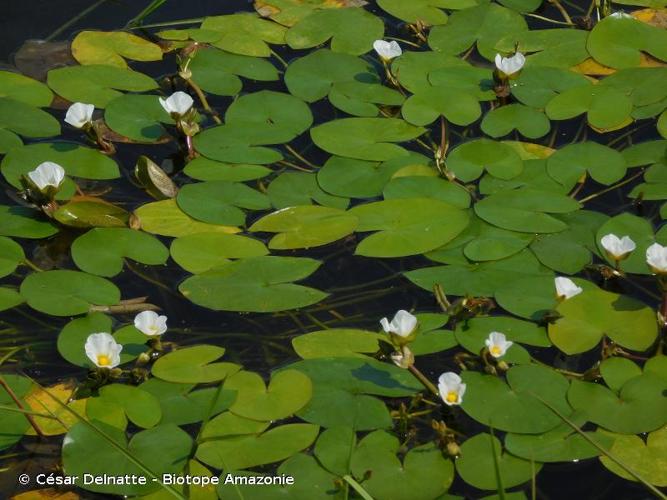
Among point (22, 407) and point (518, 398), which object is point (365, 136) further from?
point (22, 407)

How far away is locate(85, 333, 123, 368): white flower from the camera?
7.19ft

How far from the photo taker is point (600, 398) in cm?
216

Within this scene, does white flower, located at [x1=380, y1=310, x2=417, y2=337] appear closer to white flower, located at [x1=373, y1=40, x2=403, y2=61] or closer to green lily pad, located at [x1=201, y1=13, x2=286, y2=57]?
white flower, located at [x1=373, y1=40, x2=403, y2=61]

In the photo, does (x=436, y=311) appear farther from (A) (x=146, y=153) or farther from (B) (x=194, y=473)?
(A) (x=146, y=153)

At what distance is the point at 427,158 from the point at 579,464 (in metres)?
1.10

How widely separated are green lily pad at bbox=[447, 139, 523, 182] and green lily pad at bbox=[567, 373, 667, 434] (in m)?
0.79

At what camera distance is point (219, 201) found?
8.94 feet

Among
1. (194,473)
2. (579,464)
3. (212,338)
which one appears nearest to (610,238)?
(579,464)

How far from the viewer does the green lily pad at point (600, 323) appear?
2.31 m

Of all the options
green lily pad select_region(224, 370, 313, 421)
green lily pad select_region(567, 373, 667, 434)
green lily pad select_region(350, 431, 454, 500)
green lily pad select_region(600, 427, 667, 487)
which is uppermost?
green lily pad select_region(224, 370, 313, 421)

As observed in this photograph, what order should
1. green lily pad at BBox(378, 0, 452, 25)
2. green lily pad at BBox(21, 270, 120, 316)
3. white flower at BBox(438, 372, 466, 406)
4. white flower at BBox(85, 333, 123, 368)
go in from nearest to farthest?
white flower at BBox(438, 372, 466, 406)
white flower at BBox(85, 333, 123, 368)
green lily pad at BBox(21, 270, 120, 316)
green lily pad at BBox(378, 0, 452, 25)

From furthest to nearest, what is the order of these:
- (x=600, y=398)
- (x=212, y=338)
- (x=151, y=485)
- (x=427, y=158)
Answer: (x=427, y=158)
(x=212, y=338)
(x=600, y=398)
(x=151, y=485)

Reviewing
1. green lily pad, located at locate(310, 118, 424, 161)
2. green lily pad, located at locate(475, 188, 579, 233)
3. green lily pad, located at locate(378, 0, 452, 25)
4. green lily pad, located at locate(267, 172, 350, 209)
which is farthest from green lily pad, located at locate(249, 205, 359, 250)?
green lily pad, located at locate(378, 0, 452, 25)

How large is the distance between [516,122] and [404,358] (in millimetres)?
1125
